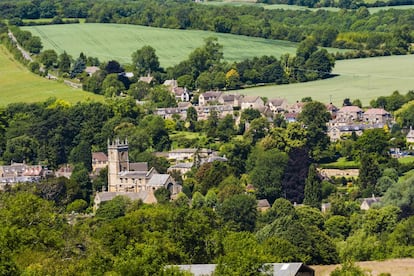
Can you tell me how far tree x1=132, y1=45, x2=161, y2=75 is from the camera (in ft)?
400

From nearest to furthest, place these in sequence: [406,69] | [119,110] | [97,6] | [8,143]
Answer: [8,143] < [119,110] < [406,69] < [97,6]

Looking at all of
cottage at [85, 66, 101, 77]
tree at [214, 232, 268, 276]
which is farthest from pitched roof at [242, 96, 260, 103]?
tree at [214, 232, 268, 276]

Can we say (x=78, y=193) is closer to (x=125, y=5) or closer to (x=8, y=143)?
(x=8, y=143)

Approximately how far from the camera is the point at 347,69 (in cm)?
12331

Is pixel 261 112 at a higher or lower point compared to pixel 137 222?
lower

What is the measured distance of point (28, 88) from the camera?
4496 inches

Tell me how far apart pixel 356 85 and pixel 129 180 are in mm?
34178

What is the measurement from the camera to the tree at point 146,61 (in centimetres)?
12188

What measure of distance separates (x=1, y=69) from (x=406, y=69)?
32.9 meters

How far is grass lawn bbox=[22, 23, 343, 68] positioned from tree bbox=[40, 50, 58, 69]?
608 cm

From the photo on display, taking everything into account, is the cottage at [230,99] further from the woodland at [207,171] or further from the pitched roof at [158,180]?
the pitched roof at [158,180]

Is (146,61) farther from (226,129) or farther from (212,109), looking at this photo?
A: (226,129)

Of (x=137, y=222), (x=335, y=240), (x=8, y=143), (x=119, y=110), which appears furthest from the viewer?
(x=119, y=110)

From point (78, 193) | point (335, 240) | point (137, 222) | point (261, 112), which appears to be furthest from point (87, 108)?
→ point (137, 222)
